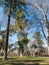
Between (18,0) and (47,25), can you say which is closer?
(47,25)

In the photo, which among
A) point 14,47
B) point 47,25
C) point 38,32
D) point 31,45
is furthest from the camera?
point 14,47

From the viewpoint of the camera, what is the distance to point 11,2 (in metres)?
27.0

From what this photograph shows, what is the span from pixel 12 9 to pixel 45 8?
5049 millimetres

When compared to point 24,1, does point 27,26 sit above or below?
below

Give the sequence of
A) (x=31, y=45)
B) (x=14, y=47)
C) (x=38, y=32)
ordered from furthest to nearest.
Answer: (x=14, y=47) < (x=31, y=45) < (x=38, y=32)

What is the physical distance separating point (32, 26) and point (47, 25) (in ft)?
6.63

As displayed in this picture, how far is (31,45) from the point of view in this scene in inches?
1890

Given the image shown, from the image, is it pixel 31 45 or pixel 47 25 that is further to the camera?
pixel 31 45

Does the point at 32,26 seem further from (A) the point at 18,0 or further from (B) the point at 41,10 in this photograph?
(A) the point at 18,0

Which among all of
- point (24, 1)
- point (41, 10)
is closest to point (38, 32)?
point (41, 10)

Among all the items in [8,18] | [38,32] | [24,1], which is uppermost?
[24,1]

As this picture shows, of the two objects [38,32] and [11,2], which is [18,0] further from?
[38,32]

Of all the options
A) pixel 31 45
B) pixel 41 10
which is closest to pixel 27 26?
pixel 41 10

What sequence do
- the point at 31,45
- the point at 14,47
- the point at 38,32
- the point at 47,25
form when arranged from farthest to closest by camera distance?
1. the point at 14,47
2. the point at 31,45
3. the point at 38,32
4. the point at 47,25
